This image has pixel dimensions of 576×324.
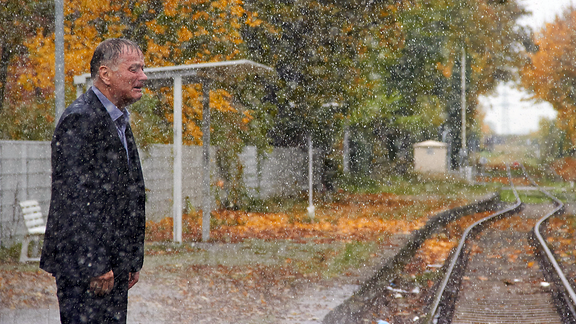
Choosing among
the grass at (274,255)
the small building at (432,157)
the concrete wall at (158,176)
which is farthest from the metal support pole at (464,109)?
the grass at (274,255)

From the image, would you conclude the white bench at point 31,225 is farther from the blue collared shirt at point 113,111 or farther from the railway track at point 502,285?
the blue collared shirt at point 113,111

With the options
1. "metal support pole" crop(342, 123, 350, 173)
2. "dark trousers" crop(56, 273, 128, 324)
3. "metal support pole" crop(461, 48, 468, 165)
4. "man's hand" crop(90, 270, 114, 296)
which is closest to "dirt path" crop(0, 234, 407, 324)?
"dark trousers" crop(56, 273, 128, 324)

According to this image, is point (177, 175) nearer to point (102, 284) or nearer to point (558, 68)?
point (102, 284)

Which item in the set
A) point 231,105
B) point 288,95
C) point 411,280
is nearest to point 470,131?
point 288,95

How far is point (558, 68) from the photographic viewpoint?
35219 millimetres

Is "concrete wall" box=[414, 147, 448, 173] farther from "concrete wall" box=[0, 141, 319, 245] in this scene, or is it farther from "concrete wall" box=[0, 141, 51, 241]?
"concrete wall" box=[0, 141, 51, 241]

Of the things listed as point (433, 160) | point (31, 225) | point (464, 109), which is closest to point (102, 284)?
point (31, 225)

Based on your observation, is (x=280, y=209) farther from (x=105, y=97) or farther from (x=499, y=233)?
(x=105, y=97)

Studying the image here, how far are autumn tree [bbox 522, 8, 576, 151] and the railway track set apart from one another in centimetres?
2438

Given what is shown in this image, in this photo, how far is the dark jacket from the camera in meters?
2.65

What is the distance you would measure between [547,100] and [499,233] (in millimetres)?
26402

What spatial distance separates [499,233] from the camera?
14.4m

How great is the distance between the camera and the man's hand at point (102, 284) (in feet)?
8.96

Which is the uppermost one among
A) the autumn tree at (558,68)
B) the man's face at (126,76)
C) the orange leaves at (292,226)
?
the autumn tree at (558,68)
